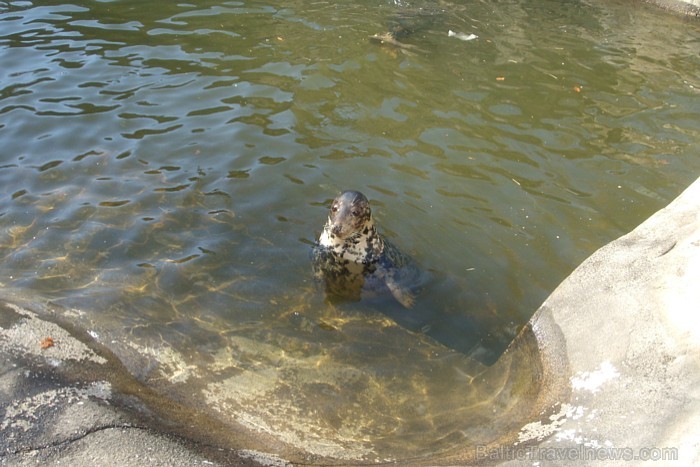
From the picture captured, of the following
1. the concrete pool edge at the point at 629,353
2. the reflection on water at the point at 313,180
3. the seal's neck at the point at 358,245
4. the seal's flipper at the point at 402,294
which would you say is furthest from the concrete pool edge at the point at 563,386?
the seal's neck at the point at 358,245

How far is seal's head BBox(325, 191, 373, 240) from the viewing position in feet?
19.5

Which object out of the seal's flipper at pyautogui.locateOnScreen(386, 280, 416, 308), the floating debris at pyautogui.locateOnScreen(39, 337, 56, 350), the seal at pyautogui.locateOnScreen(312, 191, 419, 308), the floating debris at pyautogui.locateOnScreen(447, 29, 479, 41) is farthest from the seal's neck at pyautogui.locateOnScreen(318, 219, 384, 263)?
the floating debris at pyautogui.locateOnScreen(447, 29, 479, 41)

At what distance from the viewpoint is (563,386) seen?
4273mm

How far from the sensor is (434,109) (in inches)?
355

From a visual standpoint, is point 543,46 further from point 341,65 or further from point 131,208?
point 131,208

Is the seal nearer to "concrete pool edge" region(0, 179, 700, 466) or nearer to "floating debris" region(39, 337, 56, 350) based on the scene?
"concrete pool edge" region(0, 179, 700, 466)

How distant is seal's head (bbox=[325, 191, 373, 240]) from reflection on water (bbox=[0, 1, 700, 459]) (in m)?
0.52

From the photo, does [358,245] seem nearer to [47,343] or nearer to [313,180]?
[313,180]

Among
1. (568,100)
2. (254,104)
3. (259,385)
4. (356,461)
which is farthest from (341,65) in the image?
(356,461)

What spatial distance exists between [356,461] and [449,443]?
628mm

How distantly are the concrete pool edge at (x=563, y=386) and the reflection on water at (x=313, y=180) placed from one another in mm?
436

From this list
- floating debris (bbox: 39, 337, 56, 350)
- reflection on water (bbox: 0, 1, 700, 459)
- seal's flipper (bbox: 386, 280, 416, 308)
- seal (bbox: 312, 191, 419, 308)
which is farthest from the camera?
seal (bbox: 312, 191, 419, 308)

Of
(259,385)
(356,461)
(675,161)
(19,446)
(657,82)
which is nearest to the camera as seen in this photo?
(19,446)

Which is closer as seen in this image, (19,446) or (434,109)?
(19,446)
